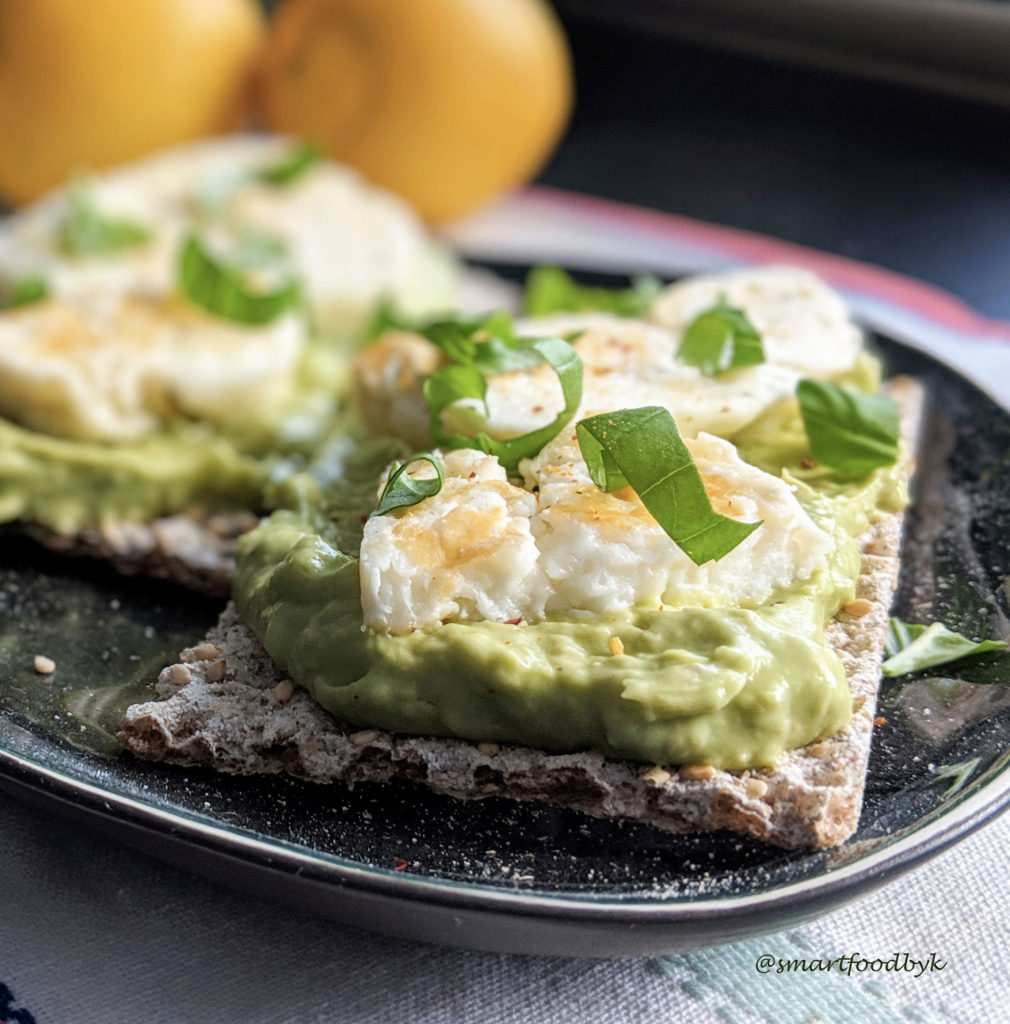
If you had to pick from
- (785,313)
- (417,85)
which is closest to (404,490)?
(785,313)

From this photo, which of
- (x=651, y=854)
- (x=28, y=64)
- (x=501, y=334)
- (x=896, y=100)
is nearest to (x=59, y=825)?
(x=651, y=854)

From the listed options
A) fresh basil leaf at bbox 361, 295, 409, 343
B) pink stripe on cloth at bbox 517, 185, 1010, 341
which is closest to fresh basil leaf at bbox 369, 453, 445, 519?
fresh basil leaf at bbox 361, 295, 409, 343

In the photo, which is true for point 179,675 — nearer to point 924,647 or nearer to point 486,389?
point 486,389

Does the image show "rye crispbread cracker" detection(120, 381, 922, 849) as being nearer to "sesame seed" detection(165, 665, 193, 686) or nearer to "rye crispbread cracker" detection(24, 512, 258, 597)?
"sesame seed" detection(165, 665, 193, 686)

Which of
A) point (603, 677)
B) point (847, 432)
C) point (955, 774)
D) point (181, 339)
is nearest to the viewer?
point (603, 677)

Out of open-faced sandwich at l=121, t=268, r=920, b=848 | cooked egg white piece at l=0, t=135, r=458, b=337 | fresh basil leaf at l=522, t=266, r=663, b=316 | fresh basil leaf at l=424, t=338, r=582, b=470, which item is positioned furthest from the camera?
fresh basil leaf at l=522, t=266, r=663, b=316

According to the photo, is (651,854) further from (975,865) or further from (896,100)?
(896,100)
